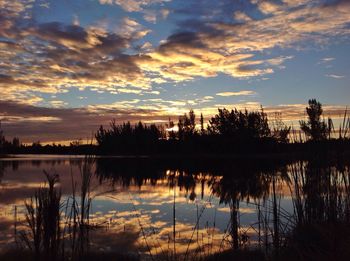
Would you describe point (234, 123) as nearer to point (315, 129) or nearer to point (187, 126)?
point (187, 126)

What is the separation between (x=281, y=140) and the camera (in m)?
6.81

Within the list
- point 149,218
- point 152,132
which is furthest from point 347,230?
point 152,132

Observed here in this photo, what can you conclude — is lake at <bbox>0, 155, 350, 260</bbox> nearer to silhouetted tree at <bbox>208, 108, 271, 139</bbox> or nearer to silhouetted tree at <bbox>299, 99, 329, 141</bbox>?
silhouetted tree at <bbox>299, 99, 329, 141</bbox>

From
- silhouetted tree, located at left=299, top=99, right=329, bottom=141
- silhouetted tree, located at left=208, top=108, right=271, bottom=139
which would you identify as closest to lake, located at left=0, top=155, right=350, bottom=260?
silhouetted tree, located at left=299, top=99, right=329, bottom=141

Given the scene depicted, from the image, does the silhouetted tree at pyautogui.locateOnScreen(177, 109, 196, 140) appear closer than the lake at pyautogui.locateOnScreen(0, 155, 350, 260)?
No

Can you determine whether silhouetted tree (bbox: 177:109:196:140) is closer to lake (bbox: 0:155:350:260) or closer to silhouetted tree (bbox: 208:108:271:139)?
silhouetted tree (bbox: 208:108:271:139)

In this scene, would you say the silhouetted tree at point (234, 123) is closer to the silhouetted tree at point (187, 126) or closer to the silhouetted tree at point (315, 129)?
the silhouetted tree at point (187, 126)

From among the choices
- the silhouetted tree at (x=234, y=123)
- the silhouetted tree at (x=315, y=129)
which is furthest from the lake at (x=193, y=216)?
the silhouetted tree at (x=234, y=123)

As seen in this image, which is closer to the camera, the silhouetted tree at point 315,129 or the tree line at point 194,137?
the silhouetted tree at point 315,129

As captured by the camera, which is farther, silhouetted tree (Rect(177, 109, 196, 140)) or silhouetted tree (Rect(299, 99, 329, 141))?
silhouetted tree (Rect(177, 109, 196, 140))

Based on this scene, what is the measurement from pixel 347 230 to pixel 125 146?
91.5 metres

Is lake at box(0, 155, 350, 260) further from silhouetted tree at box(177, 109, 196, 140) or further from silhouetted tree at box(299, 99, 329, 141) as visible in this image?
silhouetted tree at box(177, 109, 196, 140)

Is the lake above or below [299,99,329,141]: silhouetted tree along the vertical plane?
below


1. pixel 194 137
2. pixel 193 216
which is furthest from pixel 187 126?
pixel 193 216
